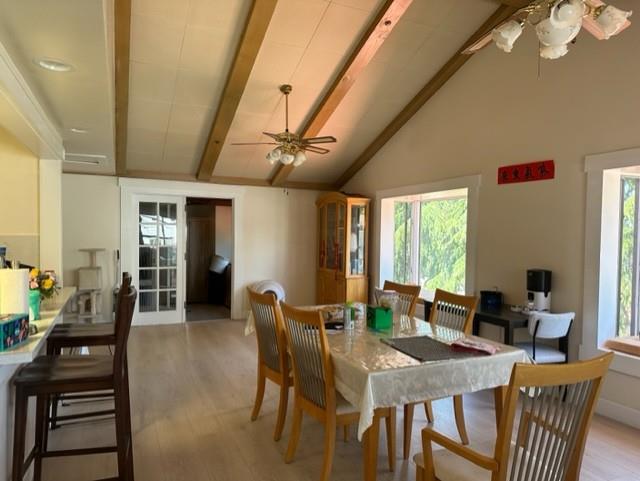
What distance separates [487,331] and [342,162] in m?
3.27

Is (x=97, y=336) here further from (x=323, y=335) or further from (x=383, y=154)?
(x=383, y=154)

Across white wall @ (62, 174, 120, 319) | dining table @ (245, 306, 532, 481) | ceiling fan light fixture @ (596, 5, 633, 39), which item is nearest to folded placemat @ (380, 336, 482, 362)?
dining table @ (245, 306, 532, 481)

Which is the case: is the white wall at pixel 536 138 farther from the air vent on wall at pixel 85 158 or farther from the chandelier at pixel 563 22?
the air vent on wall at pixel 85 158

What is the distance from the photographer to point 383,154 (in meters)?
5.95

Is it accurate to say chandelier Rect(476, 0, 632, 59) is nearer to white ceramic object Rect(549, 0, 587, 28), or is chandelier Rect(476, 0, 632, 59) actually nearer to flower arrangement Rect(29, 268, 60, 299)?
white ceramic object Rect(549, 0, 587, 28)

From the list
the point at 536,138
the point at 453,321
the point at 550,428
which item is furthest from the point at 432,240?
the point at 550,428

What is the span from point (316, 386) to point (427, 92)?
3.92 m

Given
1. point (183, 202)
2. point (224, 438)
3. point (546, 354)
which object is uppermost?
point (183, 202)

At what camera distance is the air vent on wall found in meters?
4.65

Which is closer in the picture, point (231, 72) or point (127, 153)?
point (231, 72)

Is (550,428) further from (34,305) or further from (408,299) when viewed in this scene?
(34,305)

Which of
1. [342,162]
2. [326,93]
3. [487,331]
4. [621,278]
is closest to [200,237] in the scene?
[342,162]

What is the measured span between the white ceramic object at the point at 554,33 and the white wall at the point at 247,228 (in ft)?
17.0

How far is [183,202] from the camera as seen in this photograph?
20.6ft
